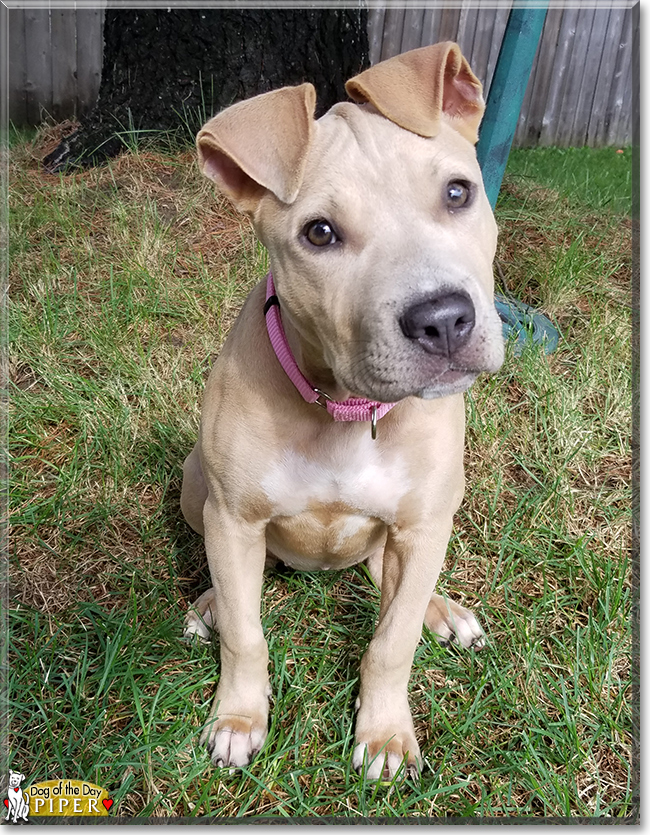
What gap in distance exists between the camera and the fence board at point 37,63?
7.32 metres

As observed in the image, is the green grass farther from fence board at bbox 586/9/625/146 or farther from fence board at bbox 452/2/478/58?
fence board at bbox 452/2/478/58

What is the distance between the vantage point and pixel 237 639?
8.24ft

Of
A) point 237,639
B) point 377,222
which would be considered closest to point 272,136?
point 377,222

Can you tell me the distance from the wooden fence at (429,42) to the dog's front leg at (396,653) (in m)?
6.63

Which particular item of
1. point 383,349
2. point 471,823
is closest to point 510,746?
point 471,823

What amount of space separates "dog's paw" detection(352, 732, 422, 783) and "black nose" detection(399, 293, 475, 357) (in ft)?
4.70

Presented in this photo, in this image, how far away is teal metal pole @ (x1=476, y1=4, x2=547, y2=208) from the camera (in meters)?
4.01

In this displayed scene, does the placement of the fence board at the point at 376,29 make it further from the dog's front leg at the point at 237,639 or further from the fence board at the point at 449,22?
the dog's front leg at the point at 237,639

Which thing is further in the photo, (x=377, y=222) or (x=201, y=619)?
(x=201, y=619)

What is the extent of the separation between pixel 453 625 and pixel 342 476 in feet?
3.37

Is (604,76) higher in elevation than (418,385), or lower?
lower

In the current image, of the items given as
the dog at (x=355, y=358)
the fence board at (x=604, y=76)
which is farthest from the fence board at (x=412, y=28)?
the dog at (x=355, y=358)

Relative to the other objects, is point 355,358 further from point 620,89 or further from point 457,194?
point 620,89

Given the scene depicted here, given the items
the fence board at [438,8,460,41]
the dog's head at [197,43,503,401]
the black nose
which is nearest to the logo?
the dog's head at [197,43,503,401]
